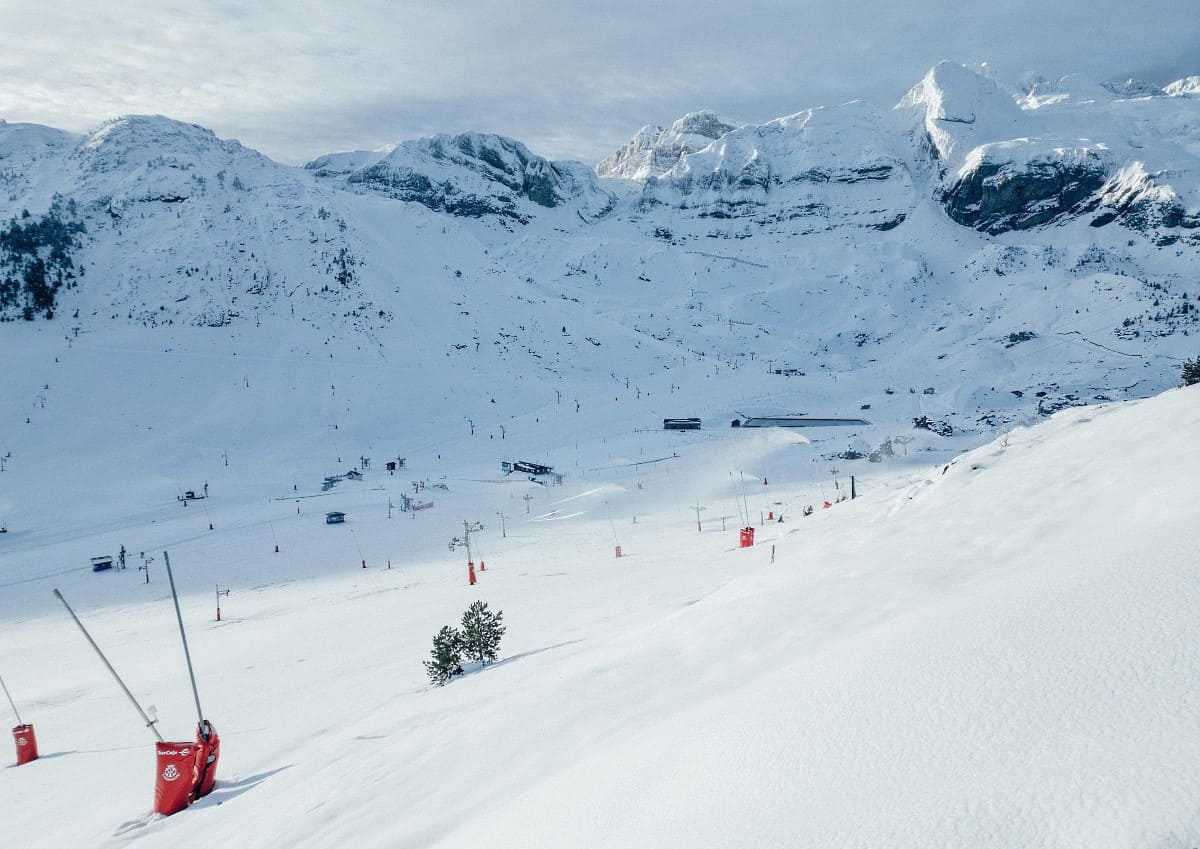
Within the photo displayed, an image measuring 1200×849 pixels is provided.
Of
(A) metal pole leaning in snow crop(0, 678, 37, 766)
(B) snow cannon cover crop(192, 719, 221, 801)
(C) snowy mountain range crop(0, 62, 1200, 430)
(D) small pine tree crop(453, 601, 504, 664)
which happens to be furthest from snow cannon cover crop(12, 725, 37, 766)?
(C) snowy mountain range crop(0, 62, 1200, 430)

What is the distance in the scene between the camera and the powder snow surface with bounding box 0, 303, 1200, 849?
11.1 ft

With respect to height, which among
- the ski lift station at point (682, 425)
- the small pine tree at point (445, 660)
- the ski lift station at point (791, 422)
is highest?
the small pine tree at point (445, 660)

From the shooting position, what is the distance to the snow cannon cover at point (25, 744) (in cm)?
1341

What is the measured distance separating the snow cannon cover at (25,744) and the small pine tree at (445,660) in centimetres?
794

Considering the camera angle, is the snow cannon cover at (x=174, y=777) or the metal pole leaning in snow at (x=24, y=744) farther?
the metal pole leaning in snow at (x=24, y=744)

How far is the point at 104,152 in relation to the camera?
12212cm

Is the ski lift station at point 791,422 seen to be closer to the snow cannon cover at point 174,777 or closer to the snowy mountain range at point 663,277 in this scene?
the snowy mountain range at point 663,277

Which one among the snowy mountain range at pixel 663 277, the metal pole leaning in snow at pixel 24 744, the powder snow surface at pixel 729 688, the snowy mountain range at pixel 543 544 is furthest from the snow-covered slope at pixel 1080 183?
the metal pole leaning in snow at pixel 24 744

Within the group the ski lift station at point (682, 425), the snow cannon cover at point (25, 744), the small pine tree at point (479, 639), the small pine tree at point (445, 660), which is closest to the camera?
the small pine tree at point (445, 660)

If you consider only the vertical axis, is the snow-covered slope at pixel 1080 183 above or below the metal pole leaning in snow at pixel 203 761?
above

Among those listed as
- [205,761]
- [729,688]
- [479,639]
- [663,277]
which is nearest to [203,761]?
[205,761]

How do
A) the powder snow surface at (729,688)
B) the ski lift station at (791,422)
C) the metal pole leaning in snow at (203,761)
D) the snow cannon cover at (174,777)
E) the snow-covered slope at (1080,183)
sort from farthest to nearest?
the snow-covered slope at (1080,183), the ski lift station at (791,422), the metal pole leaning in snow at (203,761), the snow cannon cover at (174,777), the powder snow surface at (729,688)

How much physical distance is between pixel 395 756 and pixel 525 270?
18134 centimetres

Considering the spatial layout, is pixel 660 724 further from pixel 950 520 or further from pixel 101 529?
pixel 101 529
